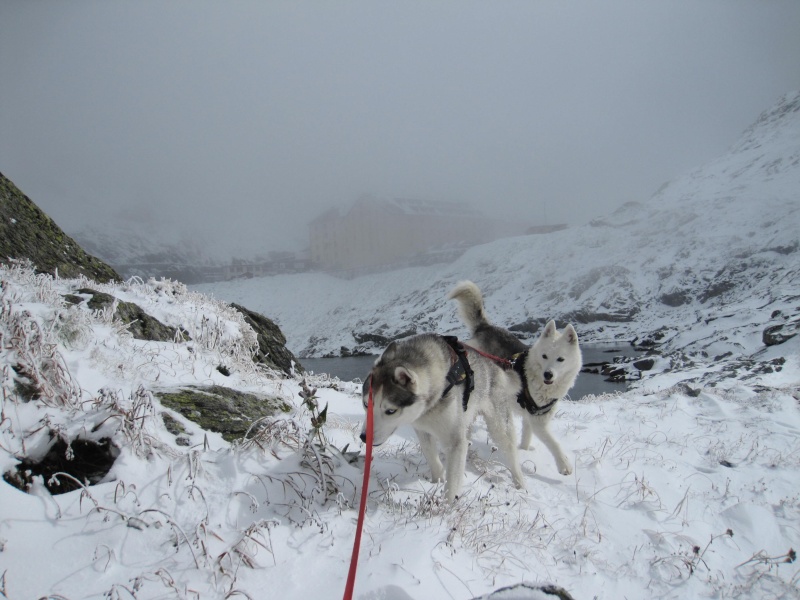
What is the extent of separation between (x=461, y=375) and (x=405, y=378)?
91 cm

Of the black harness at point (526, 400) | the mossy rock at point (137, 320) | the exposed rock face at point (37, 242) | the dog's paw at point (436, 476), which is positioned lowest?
the dog's paw at point (436, 476)

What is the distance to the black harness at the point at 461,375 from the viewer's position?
4.11 metres

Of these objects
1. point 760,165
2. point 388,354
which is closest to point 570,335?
point 388,354

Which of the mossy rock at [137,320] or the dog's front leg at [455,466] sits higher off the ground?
the mossy rock at [137,320]

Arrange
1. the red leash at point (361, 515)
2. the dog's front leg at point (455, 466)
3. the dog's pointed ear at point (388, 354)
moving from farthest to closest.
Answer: the dog's pointed ear at point (388, 354) → the dog's front leg at point (455, 466) → the red leash at point (361, 515)

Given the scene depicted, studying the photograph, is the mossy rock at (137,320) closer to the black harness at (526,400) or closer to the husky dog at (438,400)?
the husky dog at (438,400)

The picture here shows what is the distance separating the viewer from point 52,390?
2.69 meters

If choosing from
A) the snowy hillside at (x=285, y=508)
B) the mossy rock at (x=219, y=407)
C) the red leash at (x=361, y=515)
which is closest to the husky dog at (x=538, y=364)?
the snowy hillside at (x=285, y=508)

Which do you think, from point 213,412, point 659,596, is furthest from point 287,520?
point 659,596

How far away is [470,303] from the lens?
6.96 meters

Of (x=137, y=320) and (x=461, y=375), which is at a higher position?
(x=137, y=320)

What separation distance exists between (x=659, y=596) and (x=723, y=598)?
1.61 feet

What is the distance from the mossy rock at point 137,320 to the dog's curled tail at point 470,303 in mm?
4544

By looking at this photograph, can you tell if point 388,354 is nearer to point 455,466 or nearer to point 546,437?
point 455,466
